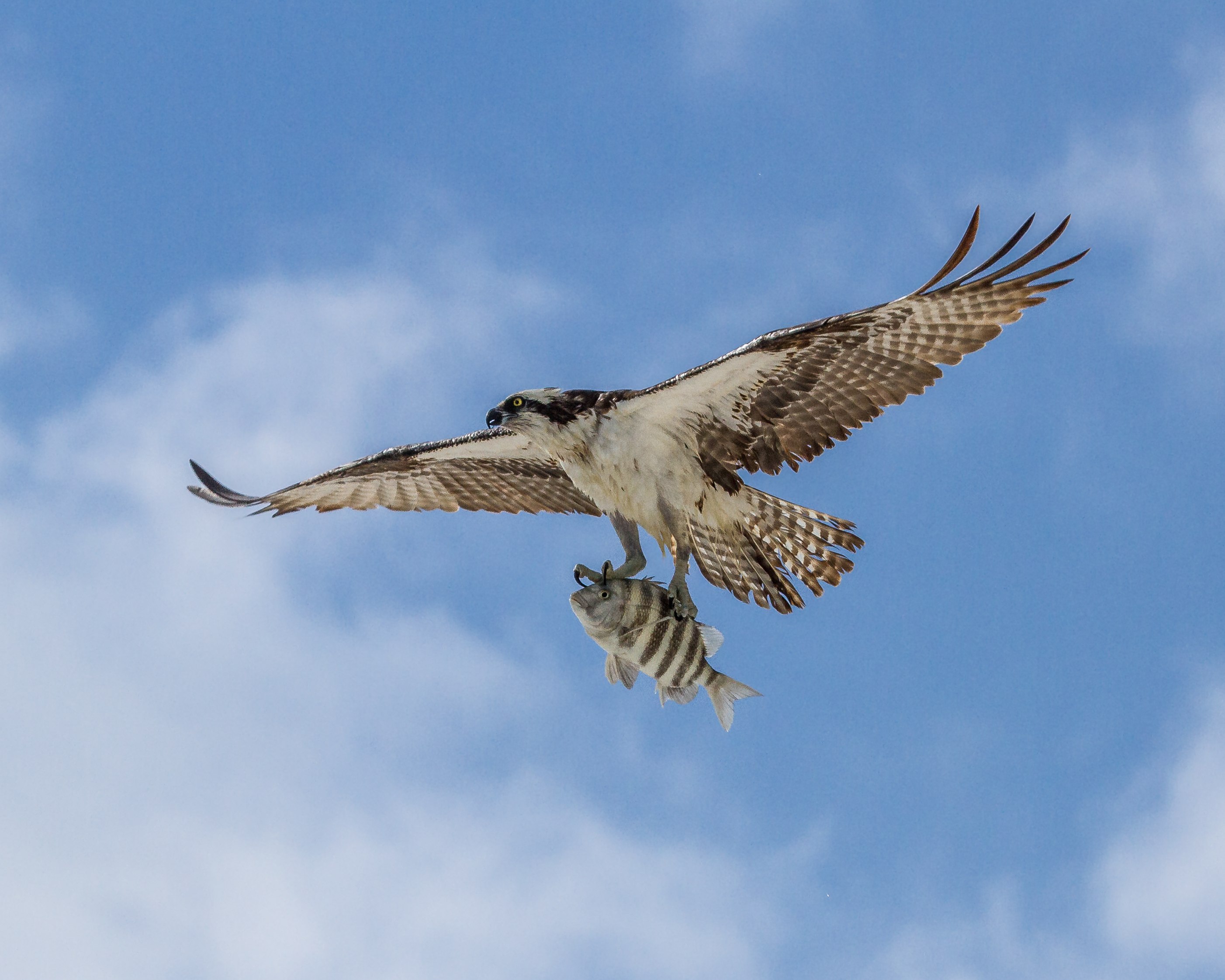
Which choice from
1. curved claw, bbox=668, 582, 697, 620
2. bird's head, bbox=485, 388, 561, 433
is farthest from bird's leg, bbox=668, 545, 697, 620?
bird's head, bbox=485, 388, 561, 433

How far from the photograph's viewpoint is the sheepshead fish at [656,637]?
1057 cm

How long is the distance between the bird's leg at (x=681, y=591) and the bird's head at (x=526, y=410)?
1.43 metres

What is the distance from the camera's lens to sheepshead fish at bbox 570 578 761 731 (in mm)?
10570

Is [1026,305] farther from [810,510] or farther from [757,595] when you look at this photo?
[757,595]

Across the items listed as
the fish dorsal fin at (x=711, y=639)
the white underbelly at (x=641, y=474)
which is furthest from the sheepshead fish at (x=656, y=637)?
the white underbelly at (x=641, y=474)

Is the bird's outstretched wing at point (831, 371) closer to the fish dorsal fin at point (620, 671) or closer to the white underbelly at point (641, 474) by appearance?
the white underbelly at point (641, 474)

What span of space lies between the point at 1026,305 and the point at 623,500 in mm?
3267

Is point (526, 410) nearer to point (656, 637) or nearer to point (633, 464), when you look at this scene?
point (633, 464)

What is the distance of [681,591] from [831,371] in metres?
1.96

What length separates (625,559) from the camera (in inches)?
466

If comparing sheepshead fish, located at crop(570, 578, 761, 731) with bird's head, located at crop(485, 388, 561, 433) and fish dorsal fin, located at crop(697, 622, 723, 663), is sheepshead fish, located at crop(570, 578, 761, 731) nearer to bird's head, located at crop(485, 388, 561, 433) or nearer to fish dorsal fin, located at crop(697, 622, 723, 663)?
fish dorsal fin, located at crop(697, 622, 723, 663)

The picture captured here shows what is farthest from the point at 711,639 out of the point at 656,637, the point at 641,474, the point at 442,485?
the point at 442,485

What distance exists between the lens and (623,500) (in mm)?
11930

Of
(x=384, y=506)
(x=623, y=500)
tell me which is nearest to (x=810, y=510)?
(x=623, y=500)
